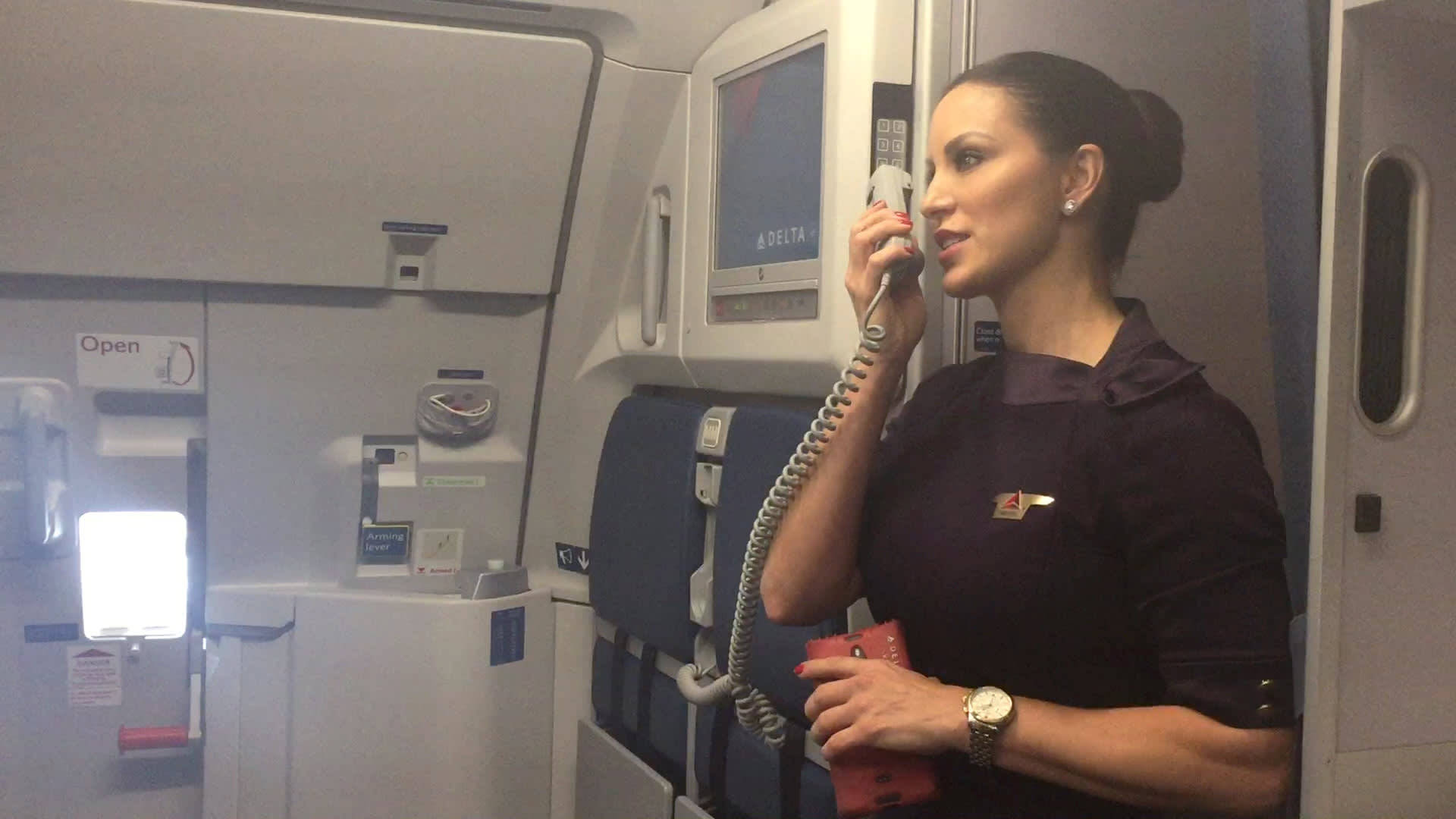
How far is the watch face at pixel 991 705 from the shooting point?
1.50 metres

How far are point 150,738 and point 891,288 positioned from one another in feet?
7.30

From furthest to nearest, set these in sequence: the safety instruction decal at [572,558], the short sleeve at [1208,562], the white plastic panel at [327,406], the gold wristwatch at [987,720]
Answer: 1. the safety instruction decal at [572,558]
2. the white plastic panel at [327,406]
3. the gold wristwatch at [987,720]
4. the short sleeve at [1208,562]

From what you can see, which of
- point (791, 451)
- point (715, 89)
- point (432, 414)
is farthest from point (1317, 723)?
point (432, 414)

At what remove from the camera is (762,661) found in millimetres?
2230

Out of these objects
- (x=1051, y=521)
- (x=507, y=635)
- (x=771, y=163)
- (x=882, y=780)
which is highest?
(x=771, y=163)

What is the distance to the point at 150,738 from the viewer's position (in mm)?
Result: 3021

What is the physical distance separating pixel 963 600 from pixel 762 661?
0.74m

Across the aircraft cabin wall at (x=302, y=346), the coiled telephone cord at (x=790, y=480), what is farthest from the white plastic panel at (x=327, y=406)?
the coiled telephone cord at (x=790, y=480)

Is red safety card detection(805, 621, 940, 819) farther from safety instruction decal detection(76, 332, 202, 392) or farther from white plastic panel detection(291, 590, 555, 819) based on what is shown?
safety instruction decal detection(76, 332, 202, 392)

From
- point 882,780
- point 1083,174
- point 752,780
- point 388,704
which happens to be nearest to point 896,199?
point 1083,174

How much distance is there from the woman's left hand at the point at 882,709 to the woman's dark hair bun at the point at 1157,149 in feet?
2.50

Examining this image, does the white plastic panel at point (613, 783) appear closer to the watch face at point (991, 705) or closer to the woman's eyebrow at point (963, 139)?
the watch face at point (991, 705)

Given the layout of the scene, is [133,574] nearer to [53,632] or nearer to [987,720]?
[53,632]

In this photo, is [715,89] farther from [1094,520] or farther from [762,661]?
[1094,520]
